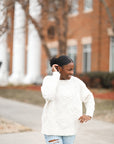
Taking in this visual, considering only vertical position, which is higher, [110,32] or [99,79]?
[110,32]

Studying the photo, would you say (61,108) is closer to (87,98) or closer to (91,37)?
(87,98)

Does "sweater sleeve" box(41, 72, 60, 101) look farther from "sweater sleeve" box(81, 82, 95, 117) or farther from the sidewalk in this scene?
the sidewalk

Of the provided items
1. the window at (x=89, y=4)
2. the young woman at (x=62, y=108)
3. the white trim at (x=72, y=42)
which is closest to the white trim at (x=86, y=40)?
the white trim at (x=72, y=42)

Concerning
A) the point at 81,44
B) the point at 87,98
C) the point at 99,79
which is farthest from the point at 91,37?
the point at 87,98

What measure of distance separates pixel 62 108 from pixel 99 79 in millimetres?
14393

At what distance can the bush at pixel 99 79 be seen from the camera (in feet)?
57.6

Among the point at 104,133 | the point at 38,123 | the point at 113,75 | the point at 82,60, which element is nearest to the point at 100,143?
the point at 104,133

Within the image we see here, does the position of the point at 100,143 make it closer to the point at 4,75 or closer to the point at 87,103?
the point at 87,103

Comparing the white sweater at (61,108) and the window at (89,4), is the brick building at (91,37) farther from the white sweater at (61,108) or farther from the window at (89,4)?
the white sweater at (61,108)

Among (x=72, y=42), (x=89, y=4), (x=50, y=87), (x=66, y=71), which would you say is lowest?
(x=50, y=87)

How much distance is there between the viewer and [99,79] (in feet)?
58.6

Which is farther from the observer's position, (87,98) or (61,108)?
(87,98)

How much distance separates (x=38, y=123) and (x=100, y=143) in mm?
2795

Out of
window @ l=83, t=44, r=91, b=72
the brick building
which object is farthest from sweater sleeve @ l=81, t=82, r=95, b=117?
window @ l=83, t=44, r=91, b=72
